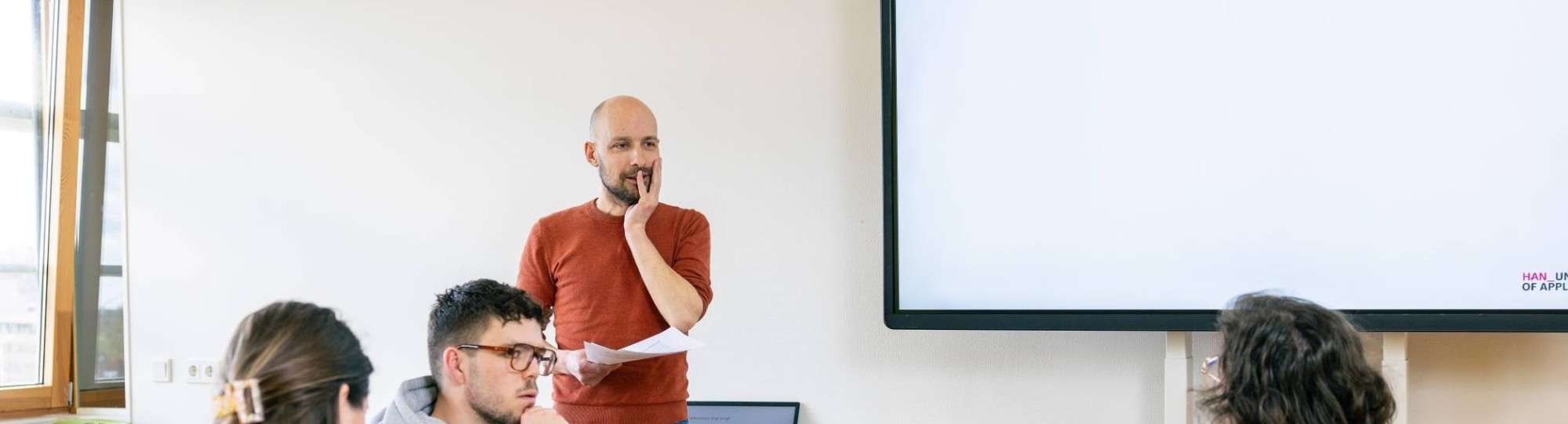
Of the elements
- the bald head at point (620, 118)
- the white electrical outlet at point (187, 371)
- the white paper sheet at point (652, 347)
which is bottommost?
the white electrical outlet at point (187, 371)

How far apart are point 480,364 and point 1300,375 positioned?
3.77ft

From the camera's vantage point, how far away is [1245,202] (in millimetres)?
2654

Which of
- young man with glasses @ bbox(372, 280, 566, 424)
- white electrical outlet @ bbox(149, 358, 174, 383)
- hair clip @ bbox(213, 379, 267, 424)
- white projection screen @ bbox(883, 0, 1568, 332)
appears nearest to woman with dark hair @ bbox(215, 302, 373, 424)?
hair clip @ bbox(213, 379, 267, 424)

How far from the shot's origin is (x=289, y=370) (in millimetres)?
1271

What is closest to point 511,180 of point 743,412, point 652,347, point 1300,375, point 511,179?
point 511,179

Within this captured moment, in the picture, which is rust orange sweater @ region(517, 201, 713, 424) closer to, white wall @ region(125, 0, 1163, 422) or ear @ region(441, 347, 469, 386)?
ear @ region(441, 347, 469, 386)

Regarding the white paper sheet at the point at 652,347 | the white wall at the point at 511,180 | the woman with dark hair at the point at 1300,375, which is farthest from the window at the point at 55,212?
the woman with dark hair at the point at 1300,375

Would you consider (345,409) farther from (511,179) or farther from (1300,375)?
(511,179)

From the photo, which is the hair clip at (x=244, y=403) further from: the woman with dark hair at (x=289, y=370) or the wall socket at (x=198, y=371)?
the wall socket at (x=198, y=371)

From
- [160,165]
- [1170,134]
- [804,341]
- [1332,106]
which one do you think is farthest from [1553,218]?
[160,165]

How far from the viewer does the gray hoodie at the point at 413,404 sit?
1577 millimetres

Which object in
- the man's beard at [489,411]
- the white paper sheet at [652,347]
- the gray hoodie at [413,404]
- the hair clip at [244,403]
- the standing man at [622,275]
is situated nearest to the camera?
the hair clip at [244,403]

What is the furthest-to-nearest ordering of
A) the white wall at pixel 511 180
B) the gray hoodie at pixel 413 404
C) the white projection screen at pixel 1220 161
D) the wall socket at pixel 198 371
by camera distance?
the wall socket at pixel 198 371, the white wall at pixel 511 180, the white projection screen at pixel 1220 161, the gray hoodie at pixel 413 404

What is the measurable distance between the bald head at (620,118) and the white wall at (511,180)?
1.02 meters
